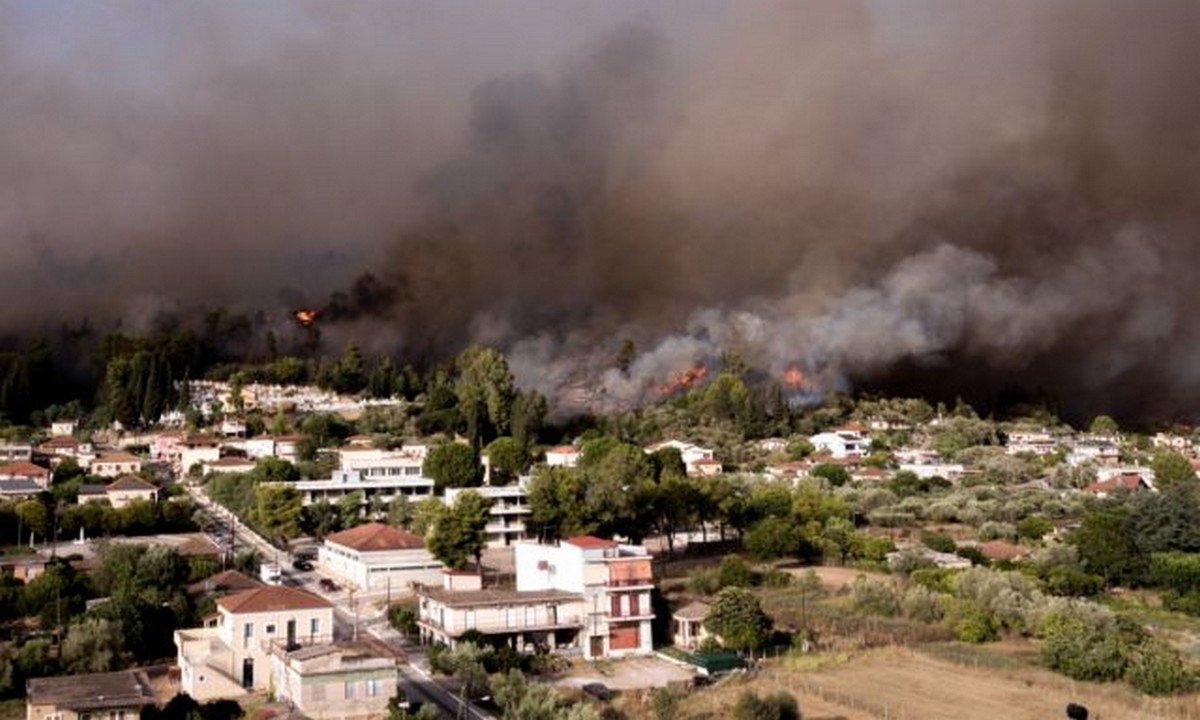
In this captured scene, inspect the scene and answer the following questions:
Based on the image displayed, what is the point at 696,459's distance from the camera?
5409cm

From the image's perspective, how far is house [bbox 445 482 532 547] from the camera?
128 feet

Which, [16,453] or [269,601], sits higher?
[16,453]

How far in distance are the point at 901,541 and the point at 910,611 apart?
10961mm

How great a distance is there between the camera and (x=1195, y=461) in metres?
55.8

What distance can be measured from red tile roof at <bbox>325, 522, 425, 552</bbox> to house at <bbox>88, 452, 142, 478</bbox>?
19.2 m

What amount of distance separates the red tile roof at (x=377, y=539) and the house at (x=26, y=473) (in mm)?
17064

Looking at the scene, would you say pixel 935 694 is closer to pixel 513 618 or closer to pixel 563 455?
pixel 513 618

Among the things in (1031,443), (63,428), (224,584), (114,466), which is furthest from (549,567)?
(63,428)

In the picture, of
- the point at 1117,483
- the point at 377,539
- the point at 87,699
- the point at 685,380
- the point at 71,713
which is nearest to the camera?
the point at 71,713

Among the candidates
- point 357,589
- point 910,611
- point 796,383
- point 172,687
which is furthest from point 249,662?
point 796,383

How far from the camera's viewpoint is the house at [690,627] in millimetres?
24734

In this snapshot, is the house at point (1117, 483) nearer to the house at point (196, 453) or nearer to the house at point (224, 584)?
the house at point (224, 584)

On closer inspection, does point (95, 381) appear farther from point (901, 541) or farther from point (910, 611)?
point (910, 611)

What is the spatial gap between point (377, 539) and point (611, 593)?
9.60 m
